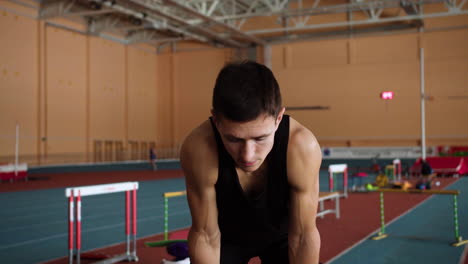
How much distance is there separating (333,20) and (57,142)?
1663cm

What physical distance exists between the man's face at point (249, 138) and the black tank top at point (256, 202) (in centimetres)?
9

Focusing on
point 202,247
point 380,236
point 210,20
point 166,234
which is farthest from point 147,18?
point 202,247

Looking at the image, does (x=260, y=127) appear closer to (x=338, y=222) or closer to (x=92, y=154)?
(x=338, y=222)

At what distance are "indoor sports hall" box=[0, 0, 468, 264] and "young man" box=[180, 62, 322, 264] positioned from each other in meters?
11.8

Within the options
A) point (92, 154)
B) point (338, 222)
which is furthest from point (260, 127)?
point (92, 154)

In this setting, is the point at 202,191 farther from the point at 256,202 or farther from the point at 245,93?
the point at 245,93

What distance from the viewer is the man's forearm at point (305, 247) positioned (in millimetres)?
2244

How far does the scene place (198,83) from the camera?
32.1 metres

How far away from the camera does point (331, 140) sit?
28.4m

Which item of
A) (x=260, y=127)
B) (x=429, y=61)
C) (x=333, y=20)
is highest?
(x=333, y=20)

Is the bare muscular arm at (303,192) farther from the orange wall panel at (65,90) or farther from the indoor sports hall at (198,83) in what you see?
the orange wall panel at (65,90)

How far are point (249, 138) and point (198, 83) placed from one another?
30.5 m

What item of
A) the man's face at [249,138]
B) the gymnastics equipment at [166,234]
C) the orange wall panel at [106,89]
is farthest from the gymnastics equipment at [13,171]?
the man's face at [249,138]

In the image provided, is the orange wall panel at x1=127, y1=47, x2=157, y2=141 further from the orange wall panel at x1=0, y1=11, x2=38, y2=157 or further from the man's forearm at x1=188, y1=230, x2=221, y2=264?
the man's forearm at x1=188, y1=230, x2=221, y2=264
